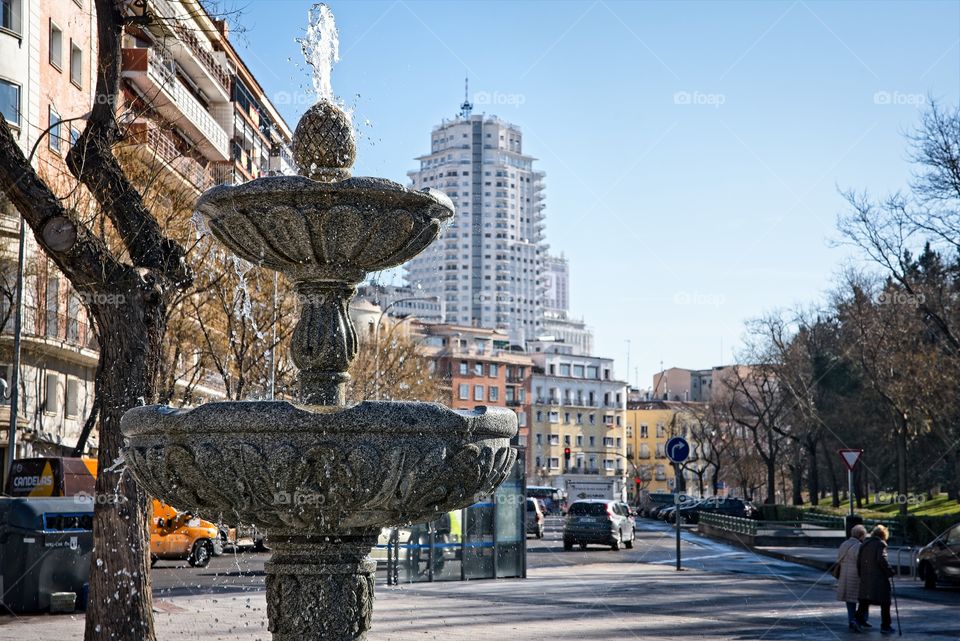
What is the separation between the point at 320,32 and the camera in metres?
9.27

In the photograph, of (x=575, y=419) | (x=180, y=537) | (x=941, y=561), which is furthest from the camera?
(x=575, y=419)

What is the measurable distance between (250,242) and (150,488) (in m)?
1.61

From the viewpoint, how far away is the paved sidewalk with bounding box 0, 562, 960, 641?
47.0ft

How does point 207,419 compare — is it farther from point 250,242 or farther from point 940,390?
point 940,390

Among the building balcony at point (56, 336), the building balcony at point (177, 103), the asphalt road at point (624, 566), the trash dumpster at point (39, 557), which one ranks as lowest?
the asphalt road at point (624, 566)

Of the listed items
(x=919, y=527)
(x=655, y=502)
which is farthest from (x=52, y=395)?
(x=655, y=502)

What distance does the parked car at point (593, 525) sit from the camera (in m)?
38.1

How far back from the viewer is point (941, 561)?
76.2ft

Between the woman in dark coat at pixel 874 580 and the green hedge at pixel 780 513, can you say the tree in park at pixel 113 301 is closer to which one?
the woman in dark coat at pixel 874 580

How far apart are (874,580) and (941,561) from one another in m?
8.50

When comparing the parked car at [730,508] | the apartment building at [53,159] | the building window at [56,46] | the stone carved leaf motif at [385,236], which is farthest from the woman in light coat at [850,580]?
the parked car at [730,508]

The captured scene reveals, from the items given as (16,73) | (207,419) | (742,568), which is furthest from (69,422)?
(207,419)

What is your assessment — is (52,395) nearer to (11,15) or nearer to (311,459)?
(11,15)

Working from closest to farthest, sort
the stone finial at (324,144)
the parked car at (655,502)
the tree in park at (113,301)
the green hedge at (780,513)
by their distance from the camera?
the stone finial at (324,144)
the tree in park at (113,301)
the green hedge at (780,513)
the parked car at (655,502)
